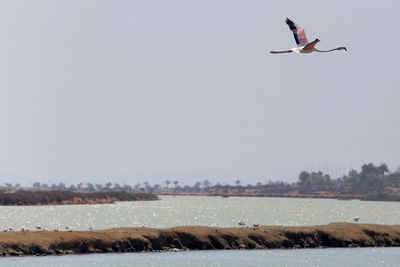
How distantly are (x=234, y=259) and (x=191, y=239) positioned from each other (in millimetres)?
8087

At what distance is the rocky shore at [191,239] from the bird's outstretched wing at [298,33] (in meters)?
46.0

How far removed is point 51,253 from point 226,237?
20.8 meters

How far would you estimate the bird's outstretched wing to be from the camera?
39828mm

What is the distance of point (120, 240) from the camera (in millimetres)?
85000

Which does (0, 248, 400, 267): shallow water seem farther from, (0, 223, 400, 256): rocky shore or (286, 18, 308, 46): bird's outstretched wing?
(286, 18, 308, 46): bird's outstretched wing

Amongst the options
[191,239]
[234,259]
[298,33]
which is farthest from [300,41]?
[191,239]

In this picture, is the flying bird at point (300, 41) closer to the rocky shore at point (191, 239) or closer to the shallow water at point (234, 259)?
the shallow water at point (234, 259)

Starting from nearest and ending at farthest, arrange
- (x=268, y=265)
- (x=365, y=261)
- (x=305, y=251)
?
(x=268, y=265), (x=365, y=261), (x=305, y=251)

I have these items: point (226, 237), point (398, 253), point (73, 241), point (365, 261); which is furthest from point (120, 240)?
point (398, 253)

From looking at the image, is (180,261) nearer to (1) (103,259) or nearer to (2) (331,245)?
(1) (103,259)

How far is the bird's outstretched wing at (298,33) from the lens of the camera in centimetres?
3983

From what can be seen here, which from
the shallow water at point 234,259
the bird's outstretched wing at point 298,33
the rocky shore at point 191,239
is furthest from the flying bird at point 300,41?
the rocky shore at point 191,239

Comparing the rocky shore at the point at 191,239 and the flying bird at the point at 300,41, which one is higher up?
the flying bird at the point at 300,41

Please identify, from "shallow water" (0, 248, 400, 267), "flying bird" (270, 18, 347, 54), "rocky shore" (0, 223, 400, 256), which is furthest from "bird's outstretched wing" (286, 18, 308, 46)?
"rocky shore" (0, 223, 400, 256)
